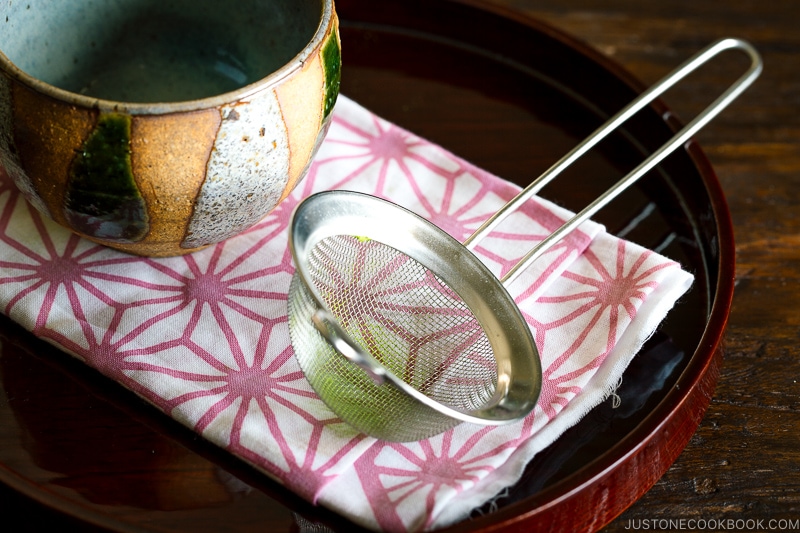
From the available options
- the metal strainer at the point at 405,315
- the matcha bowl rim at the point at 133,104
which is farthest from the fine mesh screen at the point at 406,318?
the matcha bowl rim at the point at 133,104

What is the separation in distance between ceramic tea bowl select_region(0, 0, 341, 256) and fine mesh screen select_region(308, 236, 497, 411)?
0.19 feet

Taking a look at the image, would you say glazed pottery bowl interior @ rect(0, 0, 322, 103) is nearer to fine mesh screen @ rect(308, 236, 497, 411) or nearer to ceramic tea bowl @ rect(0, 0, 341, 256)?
ceramic tea bowl @ rect(0, 0, 341, 256)

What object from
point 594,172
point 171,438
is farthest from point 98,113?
point 594,172

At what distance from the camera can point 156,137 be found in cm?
46

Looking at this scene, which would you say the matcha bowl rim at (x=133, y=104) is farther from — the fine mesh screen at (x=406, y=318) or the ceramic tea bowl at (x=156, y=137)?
the fine mesh screen at (x=406, y=318)

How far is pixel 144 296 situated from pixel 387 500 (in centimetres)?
21

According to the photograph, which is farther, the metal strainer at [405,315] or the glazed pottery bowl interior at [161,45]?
the glazed pottery bowl interior at [161,45]

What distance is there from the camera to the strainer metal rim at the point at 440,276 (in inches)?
17.7

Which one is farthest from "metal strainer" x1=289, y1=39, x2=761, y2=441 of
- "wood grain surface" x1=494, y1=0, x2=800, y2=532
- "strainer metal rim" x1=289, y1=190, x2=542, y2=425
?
"wood grain surface" x1=494, y1=0, x2=800, y2=532

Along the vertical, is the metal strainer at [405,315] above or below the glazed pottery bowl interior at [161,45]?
below

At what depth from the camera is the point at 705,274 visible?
2.00 ft

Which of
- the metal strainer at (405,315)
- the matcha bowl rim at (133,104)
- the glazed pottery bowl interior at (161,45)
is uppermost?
the glazed pottery bowl interior at (161,45)

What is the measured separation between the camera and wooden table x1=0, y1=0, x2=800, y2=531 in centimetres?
52

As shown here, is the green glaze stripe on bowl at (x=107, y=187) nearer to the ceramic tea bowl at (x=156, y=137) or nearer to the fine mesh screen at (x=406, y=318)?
the ceramic tea bowl at (x=156, y=137)
